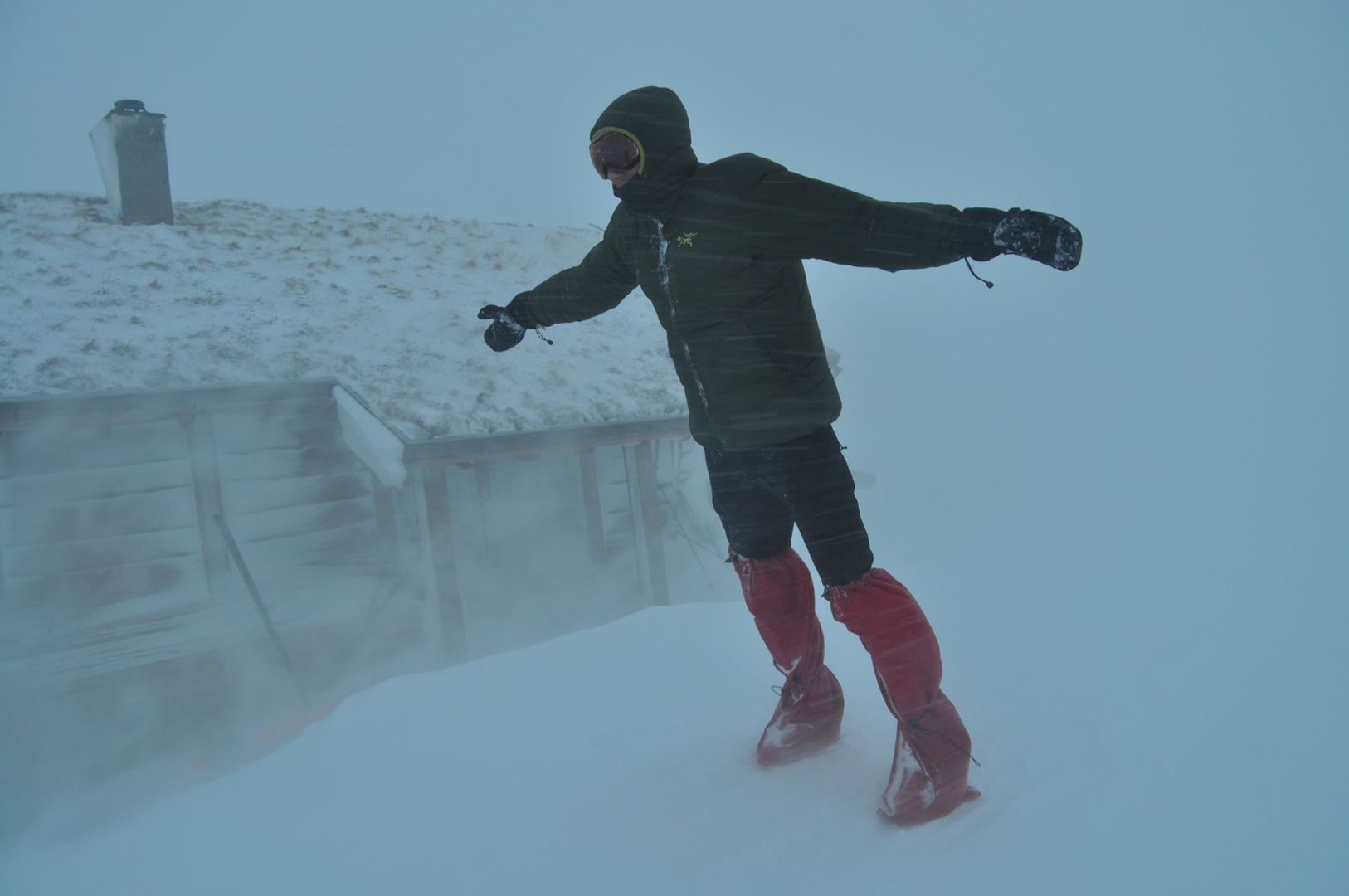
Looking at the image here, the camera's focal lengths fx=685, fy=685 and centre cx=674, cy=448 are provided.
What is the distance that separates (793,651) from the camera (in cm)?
173

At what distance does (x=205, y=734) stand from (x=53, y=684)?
1196mm

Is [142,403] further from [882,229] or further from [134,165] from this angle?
[882,229]

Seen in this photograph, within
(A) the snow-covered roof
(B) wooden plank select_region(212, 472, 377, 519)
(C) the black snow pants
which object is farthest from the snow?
(B) wooden plank select_region(212, 472, 377, 519)

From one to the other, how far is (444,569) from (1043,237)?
652 centimetres

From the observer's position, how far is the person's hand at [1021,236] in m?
1.15

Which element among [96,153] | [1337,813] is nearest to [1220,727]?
[1337,813]

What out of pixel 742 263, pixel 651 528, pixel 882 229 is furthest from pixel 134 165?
pixel 882 229

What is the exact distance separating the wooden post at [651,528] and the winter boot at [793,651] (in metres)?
6.50

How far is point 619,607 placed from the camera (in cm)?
808

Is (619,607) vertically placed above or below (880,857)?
below

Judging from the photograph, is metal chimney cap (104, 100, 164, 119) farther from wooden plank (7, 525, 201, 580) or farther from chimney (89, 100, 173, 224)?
wooden plank (7, 525, 201, 580)

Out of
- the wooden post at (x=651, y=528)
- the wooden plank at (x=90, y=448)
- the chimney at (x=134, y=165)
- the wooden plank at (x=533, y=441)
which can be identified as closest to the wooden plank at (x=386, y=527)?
the wooden plank at (x=533, y=441)

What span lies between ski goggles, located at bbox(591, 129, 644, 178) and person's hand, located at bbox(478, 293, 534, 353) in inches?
24.0

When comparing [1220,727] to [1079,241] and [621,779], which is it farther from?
[621,779]
